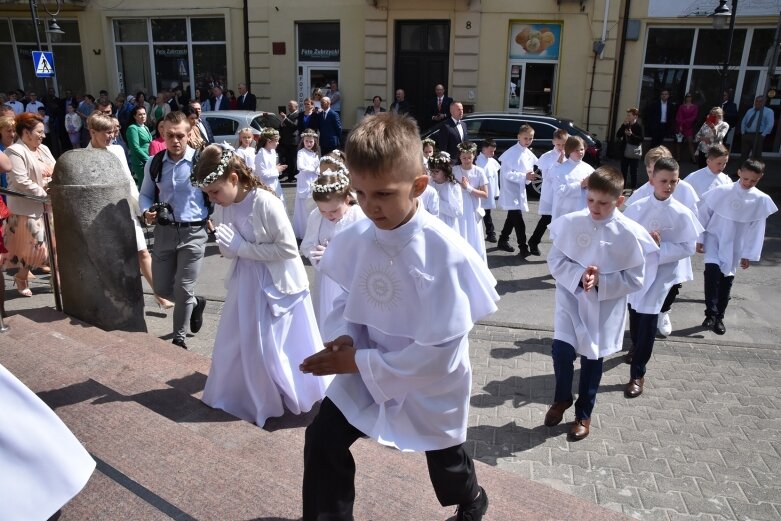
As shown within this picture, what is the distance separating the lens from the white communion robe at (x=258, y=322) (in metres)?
4.01

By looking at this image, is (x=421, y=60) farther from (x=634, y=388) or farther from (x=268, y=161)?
(x=634, y=388)

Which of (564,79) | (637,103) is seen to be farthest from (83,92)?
(637,103)

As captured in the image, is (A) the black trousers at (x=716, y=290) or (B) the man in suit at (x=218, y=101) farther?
(B) the man in suit at (x=218, y=101)

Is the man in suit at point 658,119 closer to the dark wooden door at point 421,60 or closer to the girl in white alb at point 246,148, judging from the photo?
the dark wooden door at point 421,60

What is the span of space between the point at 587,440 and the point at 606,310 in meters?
0.93

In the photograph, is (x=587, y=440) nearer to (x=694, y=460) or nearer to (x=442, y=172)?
(x=694, y=460)

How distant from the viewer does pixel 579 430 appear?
435 centimetres

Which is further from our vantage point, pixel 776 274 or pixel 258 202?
pixel 776 274

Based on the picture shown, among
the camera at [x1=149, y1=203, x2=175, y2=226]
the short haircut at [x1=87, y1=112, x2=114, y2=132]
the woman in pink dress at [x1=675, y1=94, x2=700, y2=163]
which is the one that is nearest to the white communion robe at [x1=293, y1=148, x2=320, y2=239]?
the short haircut at [x1=87, y1=112, x2=114, y2=132]

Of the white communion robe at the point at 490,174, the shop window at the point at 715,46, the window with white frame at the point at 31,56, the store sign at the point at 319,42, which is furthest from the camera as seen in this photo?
the window with white frame at the point at 31,56

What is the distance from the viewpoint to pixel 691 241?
16.7 ft

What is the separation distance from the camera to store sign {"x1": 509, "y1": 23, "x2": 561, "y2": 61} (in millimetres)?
18719

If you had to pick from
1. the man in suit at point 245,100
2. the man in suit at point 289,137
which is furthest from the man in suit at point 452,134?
the man in suit at point 245,100

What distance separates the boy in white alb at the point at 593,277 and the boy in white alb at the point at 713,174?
3183 mm
